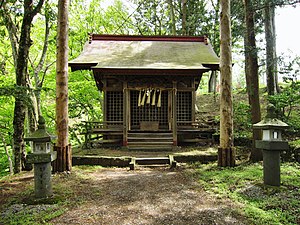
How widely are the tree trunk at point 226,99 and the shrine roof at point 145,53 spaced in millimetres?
3333

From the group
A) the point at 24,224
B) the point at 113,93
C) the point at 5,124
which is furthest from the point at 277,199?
the point at 5,124

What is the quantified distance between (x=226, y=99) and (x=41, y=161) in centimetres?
525

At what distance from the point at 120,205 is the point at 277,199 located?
9.26ft

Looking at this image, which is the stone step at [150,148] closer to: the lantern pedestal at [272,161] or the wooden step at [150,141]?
the wooden step at [150,141]

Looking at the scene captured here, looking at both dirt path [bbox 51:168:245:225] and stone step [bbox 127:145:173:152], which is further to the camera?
stone step [bbox 127:145:173:152]

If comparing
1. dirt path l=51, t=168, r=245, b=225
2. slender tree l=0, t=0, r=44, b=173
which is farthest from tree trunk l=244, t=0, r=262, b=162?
slender tree l=0, t=0, r=44, b=173

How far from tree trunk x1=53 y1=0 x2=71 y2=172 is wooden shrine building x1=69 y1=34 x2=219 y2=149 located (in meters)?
3.55

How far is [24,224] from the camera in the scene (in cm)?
342

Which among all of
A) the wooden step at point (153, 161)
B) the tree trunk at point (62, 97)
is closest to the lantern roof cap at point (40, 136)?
the tree trunk at point (62, 97)

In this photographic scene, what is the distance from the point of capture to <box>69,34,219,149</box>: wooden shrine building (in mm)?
10609

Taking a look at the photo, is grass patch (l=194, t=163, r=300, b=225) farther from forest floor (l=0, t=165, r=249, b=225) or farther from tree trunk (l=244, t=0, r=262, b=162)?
tree trunk (l=244, t=0, r=262, b=162)

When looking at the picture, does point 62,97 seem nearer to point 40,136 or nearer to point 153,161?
point 40,136

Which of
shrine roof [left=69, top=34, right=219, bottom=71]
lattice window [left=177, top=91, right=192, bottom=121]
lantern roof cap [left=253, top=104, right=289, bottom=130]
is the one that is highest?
shrine roof [left=69, top=34, right=219, bottom=71]

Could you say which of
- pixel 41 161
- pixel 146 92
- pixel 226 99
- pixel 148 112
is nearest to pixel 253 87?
pixel 226 99
